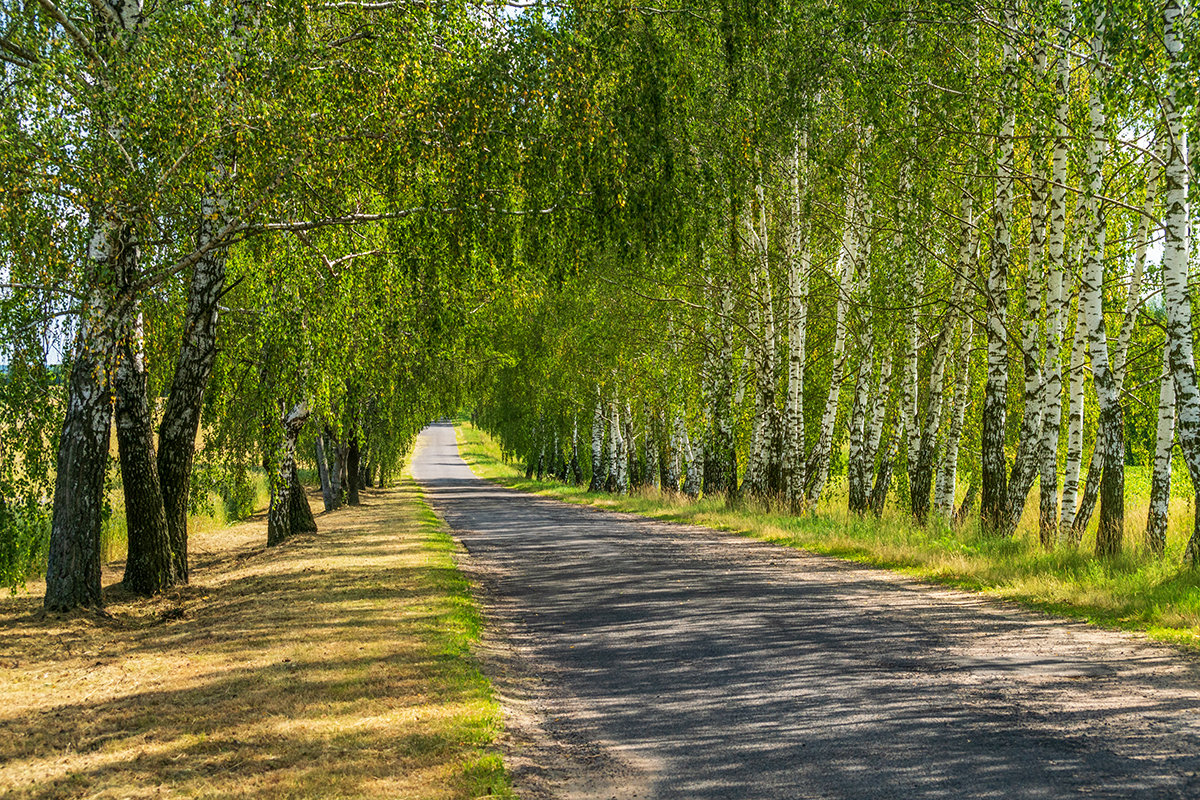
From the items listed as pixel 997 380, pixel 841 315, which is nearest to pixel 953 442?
pixel 841 315

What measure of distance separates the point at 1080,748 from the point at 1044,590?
5.58 metres

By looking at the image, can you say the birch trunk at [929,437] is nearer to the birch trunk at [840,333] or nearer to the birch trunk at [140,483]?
the birch trunk at [840,333]

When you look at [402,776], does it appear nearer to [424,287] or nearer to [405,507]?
[424,287]

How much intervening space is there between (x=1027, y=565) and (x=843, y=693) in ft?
20.2

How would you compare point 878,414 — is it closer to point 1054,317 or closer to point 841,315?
point 841,315

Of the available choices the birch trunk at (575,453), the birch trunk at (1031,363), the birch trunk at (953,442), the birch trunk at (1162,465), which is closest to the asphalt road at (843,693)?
the birch trunk at (1162,465)

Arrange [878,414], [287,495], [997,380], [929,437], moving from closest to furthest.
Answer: [997,380] < [929,437] < [878,414] < [287,495]

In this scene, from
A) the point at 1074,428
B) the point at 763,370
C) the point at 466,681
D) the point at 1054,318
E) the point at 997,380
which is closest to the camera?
the point at 466,681

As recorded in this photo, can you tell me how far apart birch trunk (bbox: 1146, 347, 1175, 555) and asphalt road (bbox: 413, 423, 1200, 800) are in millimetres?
2803

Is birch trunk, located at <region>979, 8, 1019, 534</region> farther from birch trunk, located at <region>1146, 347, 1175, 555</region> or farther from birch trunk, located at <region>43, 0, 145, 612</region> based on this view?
birch trunk, located at <region>43, 0, 145, 612</region>

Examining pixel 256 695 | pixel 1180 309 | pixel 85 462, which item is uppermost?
pixel 1180 309

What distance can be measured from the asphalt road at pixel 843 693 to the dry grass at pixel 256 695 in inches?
32.9

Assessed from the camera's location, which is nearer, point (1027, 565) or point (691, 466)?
point (1027, 565)

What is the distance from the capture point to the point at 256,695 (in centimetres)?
739
